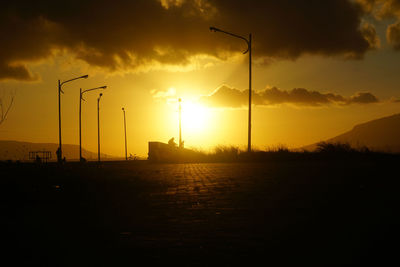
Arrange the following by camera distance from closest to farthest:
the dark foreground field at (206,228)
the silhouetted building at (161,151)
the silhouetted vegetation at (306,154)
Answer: the dark foreground field at (206,228)
the silhouetted vegetation at (306,154)
the silhouetted building at (161,151)

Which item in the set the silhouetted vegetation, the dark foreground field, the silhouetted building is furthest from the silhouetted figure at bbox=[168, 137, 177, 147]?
the dark foreground field

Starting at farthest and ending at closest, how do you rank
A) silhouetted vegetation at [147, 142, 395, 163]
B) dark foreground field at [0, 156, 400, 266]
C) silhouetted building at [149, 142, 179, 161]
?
silhouetted building at [149, 142, 179, 161]
silhouetted vegetation at [147, 142, 395, 163]
dark foreground field at [0, 156, 400, 266]

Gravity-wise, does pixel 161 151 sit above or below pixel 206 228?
above

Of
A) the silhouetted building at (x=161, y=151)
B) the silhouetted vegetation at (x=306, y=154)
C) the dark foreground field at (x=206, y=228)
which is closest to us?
the dark foreground field at (x=206, y=228)

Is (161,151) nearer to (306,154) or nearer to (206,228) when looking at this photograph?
(306,154)

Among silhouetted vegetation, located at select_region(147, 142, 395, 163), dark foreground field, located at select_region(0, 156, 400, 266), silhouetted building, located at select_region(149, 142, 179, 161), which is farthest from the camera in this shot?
silhouetted building, located at select_region(149, 142, 179, 161)

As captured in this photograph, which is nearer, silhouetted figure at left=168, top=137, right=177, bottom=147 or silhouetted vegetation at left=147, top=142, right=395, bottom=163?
silhouetted vegetation at left=147, top=142, right=395, bottom=163

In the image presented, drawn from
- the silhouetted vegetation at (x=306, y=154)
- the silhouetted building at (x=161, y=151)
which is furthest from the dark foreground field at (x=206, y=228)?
the silhouetted building at (x=161, y=151)

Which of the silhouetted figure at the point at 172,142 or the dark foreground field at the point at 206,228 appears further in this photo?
the silhouetted figure at the point at 172,142

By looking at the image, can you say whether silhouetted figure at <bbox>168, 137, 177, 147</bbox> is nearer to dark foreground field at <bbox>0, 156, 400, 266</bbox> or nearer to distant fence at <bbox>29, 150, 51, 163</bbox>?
distant fence at <bbox>29, 150, 51, 163</bbox>

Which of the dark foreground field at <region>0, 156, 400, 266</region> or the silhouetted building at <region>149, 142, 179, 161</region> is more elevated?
the silhouetted building at <region>149, 142, 179, 161</region>

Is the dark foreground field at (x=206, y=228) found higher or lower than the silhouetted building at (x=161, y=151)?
lower

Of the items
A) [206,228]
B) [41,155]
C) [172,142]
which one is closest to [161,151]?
[172,142]

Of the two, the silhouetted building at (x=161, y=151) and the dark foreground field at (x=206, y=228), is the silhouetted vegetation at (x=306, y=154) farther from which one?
the dark foreground field at (x=206, y=228)
